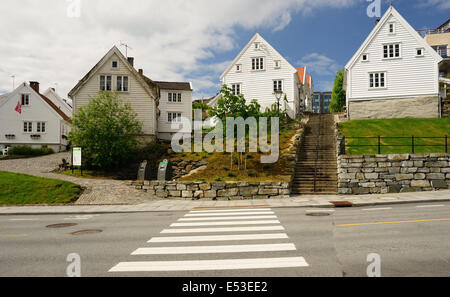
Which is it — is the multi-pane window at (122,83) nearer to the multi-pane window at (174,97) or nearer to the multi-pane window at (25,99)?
the multi-pane window at (174,97)

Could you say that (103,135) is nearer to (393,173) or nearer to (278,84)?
(393,173)

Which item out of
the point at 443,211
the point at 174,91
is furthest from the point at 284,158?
the point at 174,91

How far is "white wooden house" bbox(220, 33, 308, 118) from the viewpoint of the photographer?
36.8m

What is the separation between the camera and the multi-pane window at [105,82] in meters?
30.1

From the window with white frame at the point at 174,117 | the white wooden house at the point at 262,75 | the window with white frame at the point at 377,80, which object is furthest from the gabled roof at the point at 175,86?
the window with white frame at the point at 377,80

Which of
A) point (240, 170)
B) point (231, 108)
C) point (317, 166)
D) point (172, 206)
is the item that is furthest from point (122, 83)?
point (317, 166)

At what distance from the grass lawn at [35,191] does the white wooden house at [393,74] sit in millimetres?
27798

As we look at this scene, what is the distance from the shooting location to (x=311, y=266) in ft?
18.5

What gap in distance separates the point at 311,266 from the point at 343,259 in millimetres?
835

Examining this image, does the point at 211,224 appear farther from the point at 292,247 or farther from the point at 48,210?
the point at 48,210

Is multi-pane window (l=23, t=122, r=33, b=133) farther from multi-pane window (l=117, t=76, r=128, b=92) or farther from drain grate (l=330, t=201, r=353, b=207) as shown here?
drain grate (l=330, t=201, r=353, b=207)

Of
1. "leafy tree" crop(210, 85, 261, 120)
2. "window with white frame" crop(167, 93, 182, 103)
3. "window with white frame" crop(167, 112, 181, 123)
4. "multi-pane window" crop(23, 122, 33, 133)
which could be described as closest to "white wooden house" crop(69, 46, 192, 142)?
"leafy tree" crop(210, 85, 261, 120)

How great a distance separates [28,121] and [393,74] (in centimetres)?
4138

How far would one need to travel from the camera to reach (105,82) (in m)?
30.2
